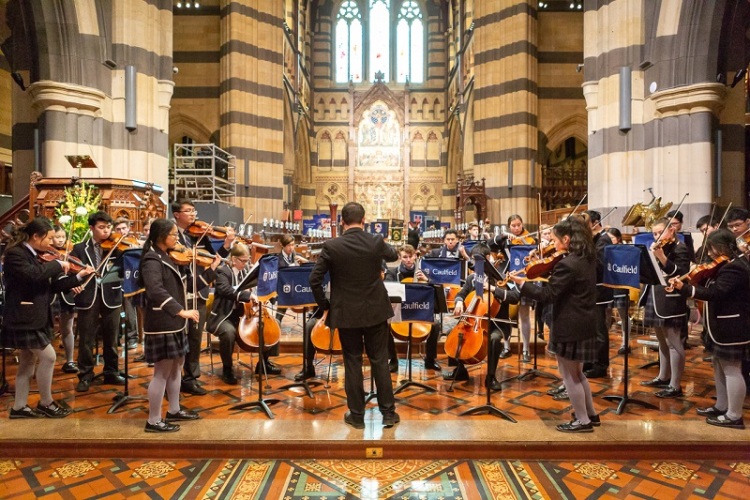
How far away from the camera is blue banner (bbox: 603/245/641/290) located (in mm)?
4082

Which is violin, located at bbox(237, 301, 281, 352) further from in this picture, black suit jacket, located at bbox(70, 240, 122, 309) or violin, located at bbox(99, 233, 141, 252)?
violin, located at bbox(99, 233, 141, 252)

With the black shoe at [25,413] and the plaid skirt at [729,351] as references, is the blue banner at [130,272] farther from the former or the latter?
the plaid skirt at [729,351]

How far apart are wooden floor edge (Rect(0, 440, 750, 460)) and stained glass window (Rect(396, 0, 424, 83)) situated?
104ft

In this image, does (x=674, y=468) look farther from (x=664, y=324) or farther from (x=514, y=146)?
(x=514, y=146)

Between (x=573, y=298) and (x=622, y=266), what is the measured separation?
0.87 metres

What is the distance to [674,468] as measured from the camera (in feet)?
11.5

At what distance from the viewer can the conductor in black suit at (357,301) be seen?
12.8ft

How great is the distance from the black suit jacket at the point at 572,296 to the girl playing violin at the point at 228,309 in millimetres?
3247

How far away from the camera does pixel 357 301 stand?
3906mm

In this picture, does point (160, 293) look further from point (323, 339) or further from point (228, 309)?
point (323, 339)

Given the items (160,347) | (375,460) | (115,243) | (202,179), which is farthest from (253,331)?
(202,179)

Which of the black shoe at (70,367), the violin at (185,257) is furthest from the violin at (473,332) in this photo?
the black shoe at (70,367)

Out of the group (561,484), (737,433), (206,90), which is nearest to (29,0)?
(206,90)

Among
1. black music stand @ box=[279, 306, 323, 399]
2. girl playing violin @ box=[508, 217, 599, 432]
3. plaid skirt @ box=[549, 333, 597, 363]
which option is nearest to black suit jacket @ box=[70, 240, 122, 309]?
black music stand @ box=[279, 306, 323, 399]
